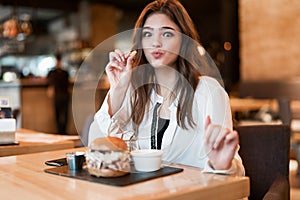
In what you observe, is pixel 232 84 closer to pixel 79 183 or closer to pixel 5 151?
pixel 5 151

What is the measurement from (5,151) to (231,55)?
19.2 ft

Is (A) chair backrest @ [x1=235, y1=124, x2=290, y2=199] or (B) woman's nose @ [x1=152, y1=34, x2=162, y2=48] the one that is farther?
(A) chair backrest @ [x1=235, y1=124, x2=290, y2=199]

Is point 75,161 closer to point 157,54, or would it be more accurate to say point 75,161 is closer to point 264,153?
point 157,54

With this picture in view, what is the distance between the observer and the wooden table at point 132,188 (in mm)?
1065

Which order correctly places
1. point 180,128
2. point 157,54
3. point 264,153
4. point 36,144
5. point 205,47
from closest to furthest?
1. point 157,54
2. point 180,128
3. point 264,153
4. point 36,144
5. point 205,47

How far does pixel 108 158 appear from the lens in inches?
46.5

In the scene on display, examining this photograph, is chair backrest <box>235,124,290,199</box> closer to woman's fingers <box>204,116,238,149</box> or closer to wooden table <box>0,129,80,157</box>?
woman's fingers <box>204,116,238,149</box>

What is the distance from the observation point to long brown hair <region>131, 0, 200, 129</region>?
4.95 ft

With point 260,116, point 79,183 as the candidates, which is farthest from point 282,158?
point 260,116

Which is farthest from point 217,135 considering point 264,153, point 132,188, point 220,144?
point 264,153

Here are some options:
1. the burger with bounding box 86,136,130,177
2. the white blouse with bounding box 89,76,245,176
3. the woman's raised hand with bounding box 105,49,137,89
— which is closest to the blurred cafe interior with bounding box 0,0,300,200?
the white blouse with bounding box 89,76,245,176

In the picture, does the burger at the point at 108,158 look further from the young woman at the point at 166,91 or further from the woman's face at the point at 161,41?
the woman's face at the point at 161,41

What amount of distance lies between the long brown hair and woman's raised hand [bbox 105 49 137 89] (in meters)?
0.04

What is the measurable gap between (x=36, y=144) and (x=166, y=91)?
0.81 metres
